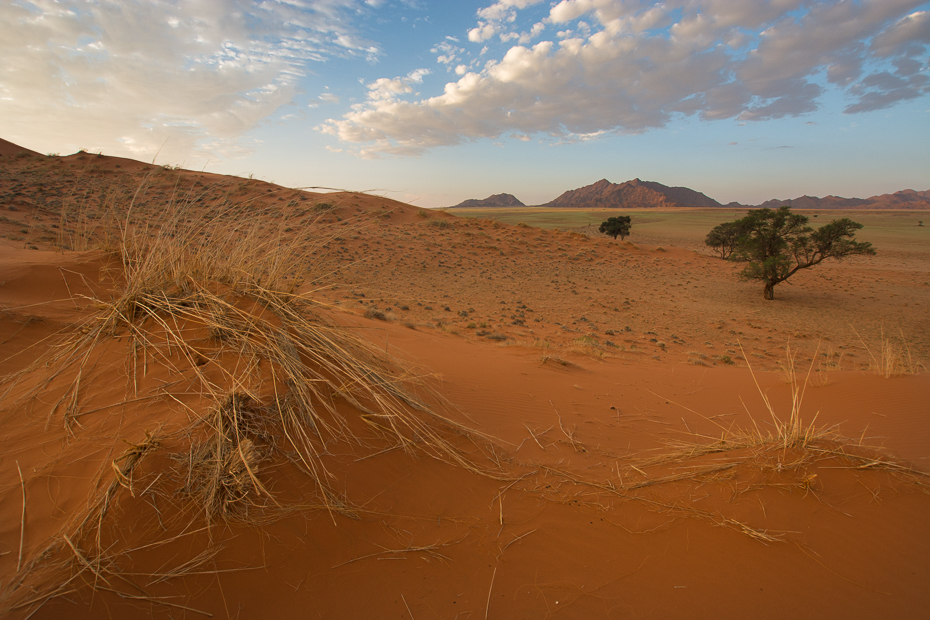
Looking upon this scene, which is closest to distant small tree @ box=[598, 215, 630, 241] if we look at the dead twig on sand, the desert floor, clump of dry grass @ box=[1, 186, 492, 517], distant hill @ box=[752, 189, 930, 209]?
the desert floor

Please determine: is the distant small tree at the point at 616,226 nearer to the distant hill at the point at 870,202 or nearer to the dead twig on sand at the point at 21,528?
the dead twig on sand at the point at 21,528

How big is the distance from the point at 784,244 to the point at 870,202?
227 meters

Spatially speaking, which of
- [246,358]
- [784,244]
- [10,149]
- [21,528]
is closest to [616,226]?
[784,244]

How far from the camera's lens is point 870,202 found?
174 m

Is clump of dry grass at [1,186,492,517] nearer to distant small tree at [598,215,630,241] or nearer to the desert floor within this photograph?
the desert floor

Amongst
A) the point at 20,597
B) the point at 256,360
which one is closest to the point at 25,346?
the point at 256,360

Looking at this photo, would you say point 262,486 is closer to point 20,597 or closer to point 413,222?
point 20,597

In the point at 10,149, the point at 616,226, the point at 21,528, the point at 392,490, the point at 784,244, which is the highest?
the point at 10,149

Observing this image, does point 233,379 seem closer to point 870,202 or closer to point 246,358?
point 246,358

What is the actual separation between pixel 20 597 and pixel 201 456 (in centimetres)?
76

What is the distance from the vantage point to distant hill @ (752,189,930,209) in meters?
161

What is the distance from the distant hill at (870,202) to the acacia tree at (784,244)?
586 feet

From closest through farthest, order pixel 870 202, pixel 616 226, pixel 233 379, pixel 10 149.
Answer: pixel 233 379 → pixel 10 149 → pixel 616 226 → pixel 870 202

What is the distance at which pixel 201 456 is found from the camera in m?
2.17
